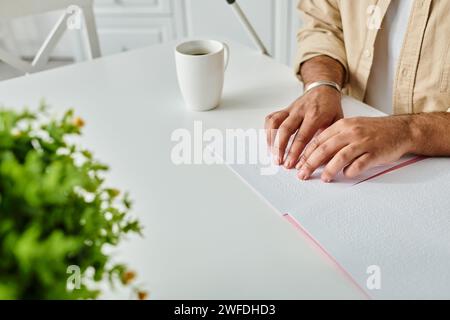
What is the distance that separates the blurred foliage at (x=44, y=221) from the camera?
0.88ft

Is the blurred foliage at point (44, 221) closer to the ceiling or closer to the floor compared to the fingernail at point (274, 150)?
closer to the ceiling

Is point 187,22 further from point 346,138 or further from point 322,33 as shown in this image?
point 346,138

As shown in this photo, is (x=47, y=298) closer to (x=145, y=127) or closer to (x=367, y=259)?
(x=367, y=259)

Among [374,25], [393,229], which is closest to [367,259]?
[393,229]

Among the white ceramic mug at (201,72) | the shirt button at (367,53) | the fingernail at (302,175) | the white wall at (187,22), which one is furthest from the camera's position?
the white wall at (187,22)

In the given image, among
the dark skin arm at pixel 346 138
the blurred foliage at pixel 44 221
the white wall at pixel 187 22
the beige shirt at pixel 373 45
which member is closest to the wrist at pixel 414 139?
the dark skin arm at pixel 346 138

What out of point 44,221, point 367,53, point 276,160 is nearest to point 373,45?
point 367,53

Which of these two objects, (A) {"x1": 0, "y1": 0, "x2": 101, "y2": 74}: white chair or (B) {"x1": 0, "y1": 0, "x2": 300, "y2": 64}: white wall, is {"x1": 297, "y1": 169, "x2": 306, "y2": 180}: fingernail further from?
(B) {"x1": 0, "y1": 0, "x2": 300, "y2": 64}: white wall

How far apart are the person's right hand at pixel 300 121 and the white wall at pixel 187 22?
1.46 metres

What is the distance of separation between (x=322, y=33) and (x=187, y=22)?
59.4 inches

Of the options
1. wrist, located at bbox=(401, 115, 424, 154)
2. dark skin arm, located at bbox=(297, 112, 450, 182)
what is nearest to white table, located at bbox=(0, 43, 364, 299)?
dark skin arm, located at bbox=(297, 112, 450, 182)

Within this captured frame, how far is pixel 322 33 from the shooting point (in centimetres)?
105

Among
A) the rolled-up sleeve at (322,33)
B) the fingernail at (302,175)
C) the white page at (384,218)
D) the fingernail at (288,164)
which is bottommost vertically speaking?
the white page at (384,218)

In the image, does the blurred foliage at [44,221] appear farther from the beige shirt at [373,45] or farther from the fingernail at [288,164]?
the beige shirt at [373,45]
